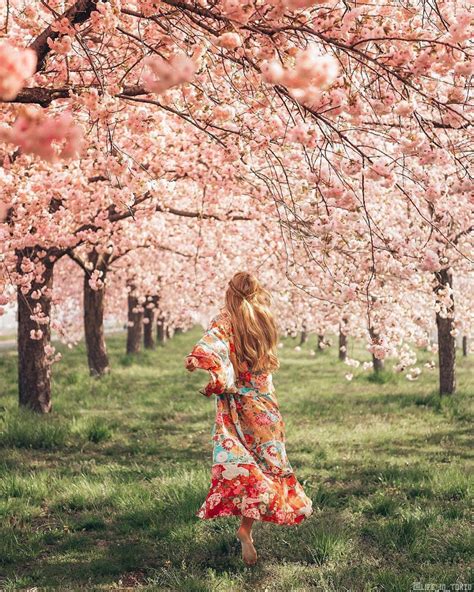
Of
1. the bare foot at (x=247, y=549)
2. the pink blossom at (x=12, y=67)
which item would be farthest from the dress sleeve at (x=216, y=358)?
the pink blossom at (x=12, y=67)

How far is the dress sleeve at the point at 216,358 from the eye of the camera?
4738mm

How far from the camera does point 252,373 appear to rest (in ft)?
16.5

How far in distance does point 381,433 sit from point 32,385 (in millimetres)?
4927

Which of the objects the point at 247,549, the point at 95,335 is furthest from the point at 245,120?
the point at 95,335

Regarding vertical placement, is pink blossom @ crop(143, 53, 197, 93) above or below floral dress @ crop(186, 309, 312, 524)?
above

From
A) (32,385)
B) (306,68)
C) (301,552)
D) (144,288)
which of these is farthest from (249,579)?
(144,288)

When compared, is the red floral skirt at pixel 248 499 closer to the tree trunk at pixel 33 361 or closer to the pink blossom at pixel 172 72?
the pink blossom at pixel 172 72

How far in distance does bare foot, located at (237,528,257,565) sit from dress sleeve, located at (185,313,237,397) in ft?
3.07

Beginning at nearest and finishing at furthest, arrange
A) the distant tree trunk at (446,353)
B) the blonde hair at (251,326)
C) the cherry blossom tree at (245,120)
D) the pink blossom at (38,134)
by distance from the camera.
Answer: the pink blossom at (38,134)
the cherry blossom tree at (245,120)
the blonde hair at (251,326)
the distant tree trunk at (446,353)

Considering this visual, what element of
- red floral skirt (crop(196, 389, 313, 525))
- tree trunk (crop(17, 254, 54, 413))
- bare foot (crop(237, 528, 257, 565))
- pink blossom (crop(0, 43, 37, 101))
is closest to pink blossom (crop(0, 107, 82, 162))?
pink blossom (crop(0, 43, 37, 101))

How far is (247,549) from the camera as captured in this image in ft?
14.9

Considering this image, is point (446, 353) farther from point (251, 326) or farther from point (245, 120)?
point (251, 326)

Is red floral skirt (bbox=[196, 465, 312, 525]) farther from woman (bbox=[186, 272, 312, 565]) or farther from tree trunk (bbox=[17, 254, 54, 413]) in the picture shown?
tree trunk (bbox=[17, 254, 54, 413])

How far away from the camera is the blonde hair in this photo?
5.00 metres
